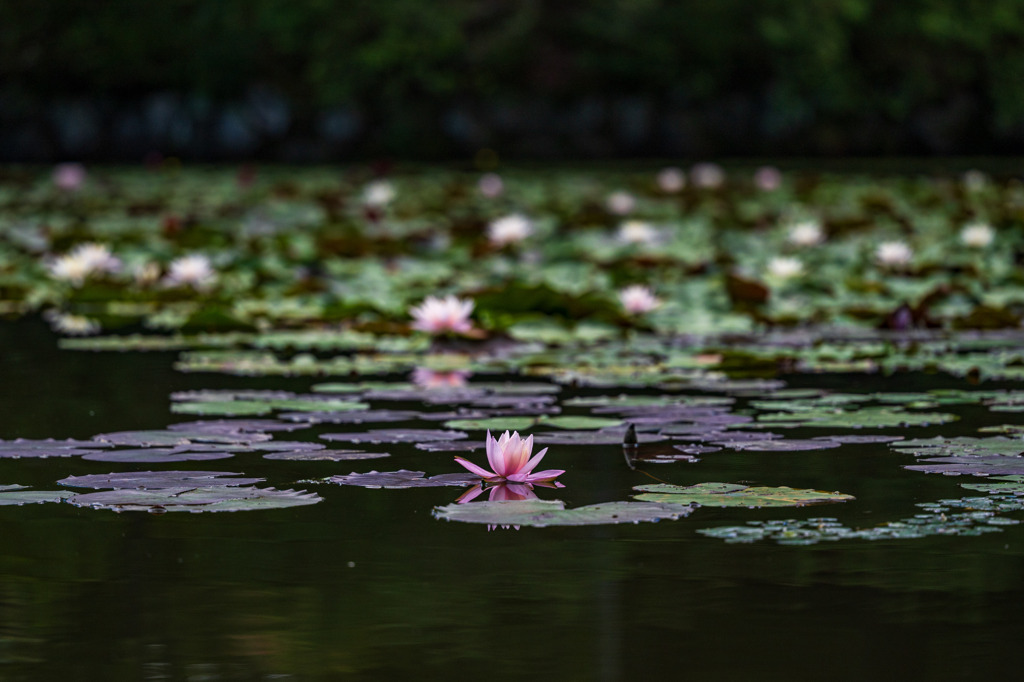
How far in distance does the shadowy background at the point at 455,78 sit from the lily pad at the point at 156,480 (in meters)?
8.81

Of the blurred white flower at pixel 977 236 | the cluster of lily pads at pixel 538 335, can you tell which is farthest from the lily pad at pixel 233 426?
the blurred white flower at pixel 977 236

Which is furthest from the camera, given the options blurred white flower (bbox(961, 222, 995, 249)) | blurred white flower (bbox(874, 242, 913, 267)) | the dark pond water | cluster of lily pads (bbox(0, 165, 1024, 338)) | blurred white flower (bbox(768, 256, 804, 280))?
blurred white flower (bbox(961, 222, 995, 249))

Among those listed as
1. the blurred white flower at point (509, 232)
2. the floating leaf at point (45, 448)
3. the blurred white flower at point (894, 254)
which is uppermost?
the blurred white flower at point (509, 232)

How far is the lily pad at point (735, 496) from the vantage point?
5.16 ft

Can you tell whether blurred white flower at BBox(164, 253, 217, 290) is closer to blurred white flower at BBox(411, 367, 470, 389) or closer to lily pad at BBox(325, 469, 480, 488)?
blurred white flower at BBox(411, 367, 470, 389)

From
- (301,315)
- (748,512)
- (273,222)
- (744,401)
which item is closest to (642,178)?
(273,222)

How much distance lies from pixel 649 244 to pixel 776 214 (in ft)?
4.75

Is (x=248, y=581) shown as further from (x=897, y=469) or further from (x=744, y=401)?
(x=744, y=401)

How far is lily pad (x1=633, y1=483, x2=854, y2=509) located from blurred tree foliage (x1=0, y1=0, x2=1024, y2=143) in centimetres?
891

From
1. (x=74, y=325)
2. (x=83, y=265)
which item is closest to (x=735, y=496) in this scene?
(x=74, y=325)

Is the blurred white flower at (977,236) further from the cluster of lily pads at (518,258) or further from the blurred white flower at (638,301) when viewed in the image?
the blurred white flower at (638,301)

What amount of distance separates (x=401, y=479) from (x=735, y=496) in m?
0.34

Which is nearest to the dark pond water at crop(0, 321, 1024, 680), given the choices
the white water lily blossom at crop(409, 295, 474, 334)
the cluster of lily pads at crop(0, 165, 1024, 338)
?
the white water lily blossom at crop(409, 295, 474, 334)

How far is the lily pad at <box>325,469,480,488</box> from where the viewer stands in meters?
1.69
